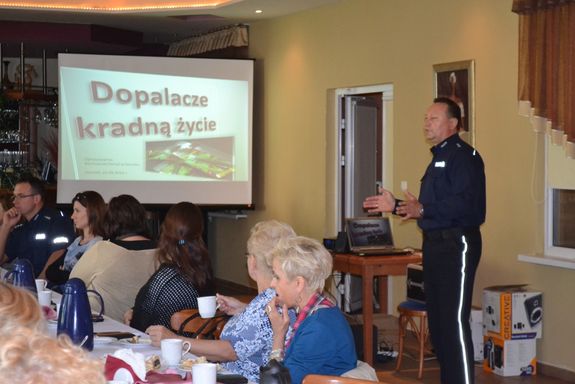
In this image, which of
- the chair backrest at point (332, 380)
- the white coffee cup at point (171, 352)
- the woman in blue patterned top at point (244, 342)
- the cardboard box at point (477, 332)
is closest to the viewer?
the chair backrest at point (332, 380)

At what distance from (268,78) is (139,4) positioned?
153cm

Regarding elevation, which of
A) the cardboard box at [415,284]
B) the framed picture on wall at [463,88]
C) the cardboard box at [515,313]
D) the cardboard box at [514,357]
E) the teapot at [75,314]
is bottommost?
the cardboard box at [514,357]

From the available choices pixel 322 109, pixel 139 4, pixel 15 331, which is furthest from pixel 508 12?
pixel 15 331

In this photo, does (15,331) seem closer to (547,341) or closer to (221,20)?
(547,341)

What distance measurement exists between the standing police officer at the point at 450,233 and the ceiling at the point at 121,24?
3894 mm

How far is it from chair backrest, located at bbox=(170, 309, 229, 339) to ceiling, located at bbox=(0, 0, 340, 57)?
17.4 feet

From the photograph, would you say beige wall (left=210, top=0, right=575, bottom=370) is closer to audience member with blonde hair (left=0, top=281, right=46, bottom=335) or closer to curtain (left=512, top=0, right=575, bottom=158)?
curtain (left=512, top=0, right=575, bottom=158)

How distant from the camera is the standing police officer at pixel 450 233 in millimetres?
5113

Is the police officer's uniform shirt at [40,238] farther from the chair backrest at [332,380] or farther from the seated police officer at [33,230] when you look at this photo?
the chair backrest at [332,380]

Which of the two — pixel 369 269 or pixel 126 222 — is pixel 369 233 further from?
pixel 126 222

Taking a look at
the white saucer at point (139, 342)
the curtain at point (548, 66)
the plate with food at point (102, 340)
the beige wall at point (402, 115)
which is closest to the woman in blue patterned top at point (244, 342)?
the white saucer at point (139, 342)

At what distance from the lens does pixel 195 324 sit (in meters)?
3.97

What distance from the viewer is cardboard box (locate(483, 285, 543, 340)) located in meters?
6.19

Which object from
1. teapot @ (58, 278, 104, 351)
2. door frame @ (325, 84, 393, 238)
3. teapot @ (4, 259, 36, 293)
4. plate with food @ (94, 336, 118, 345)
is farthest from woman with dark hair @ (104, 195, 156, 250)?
door frame @ (325, 84, 393, 238)
